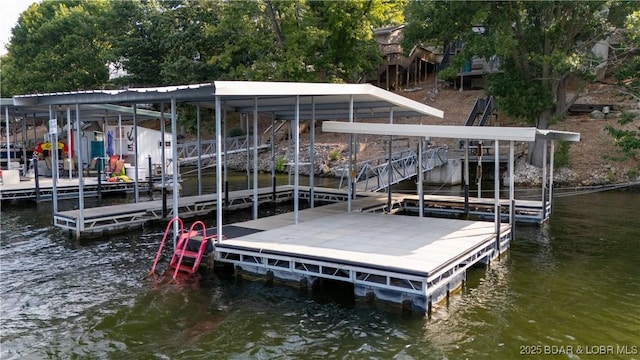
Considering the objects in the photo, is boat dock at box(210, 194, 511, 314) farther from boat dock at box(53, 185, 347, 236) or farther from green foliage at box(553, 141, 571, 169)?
green foliage at box(553, 141, 571, 169)

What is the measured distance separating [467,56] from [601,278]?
14896 mm

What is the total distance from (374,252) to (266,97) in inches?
250

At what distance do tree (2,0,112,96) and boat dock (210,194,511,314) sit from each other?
32.4 meters

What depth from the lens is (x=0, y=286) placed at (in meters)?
9.98

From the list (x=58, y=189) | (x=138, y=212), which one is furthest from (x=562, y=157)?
(x=58, y=189)

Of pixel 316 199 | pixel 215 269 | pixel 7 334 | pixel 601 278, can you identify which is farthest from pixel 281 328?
pixel 316 199

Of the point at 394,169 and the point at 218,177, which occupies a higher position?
the point at 218,177

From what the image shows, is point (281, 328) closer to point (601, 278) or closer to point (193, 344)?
point (193, 344)

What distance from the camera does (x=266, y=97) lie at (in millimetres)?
14250

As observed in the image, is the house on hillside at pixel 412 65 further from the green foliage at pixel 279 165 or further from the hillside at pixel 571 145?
the green foliage at pixel 279 165

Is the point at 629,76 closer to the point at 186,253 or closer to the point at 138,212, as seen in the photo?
the point at 138,212

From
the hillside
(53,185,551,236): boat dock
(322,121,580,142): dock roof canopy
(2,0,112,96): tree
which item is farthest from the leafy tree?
(2,0,112,96): tree

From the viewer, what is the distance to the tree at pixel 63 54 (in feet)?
132

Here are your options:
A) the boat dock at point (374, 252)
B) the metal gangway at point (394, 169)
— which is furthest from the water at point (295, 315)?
the metal gangway at point (394, 169)
